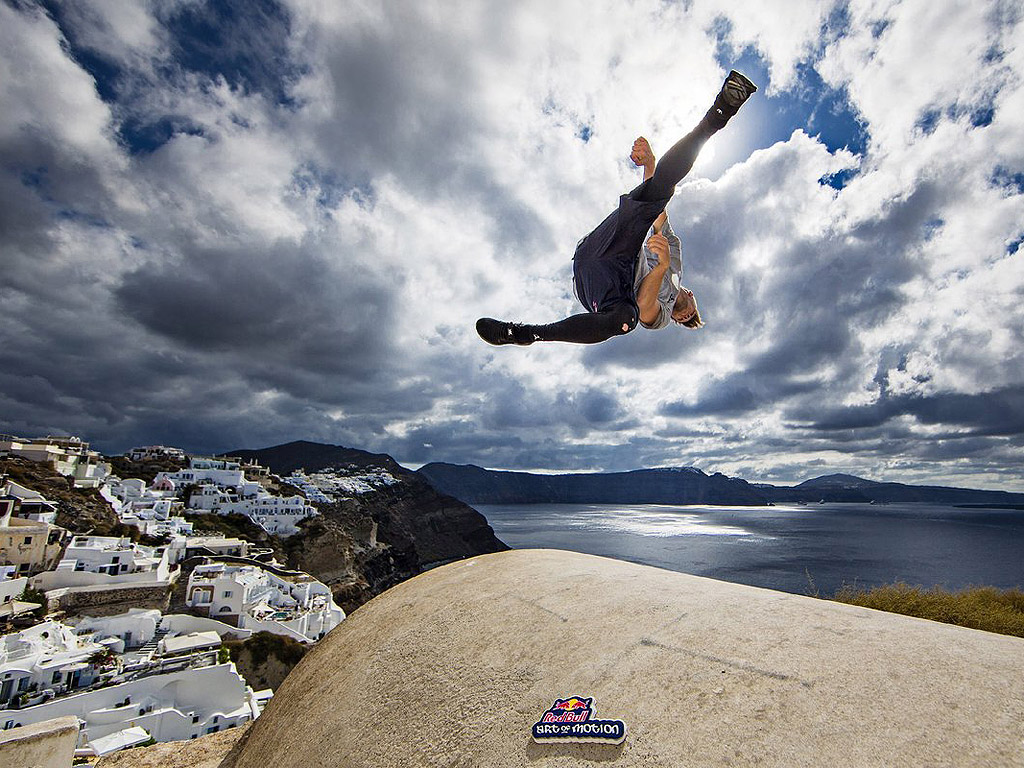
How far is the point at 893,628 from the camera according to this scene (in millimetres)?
2164

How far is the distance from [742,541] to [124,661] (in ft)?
362

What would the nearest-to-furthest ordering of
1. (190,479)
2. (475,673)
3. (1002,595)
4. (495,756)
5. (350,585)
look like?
(495,756) < (475,673) < (1002,595) < (350,585) < (190,479)

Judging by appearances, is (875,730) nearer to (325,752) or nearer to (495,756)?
(495,756)

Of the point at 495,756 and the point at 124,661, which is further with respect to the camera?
the point at 124,661

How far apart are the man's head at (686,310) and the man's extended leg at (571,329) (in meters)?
0.93

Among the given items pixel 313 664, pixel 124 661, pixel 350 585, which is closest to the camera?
pixel 313 664

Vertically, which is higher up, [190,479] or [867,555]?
[190,479]

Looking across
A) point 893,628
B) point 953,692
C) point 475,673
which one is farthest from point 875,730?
point 475,673

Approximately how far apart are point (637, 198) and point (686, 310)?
1.75 metres

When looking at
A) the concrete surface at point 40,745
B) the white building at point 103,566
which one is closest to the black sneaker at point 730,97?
the concrete surface at point 40,745

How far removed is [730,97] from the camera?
3.33 metres

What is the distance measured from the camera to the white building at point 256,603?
34719mm

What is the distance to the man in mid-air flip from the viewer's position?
385 centimetres

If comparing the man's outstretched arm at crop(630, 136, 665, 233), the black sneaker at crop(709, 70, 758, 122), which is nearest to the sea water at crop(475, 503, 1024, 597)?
the man's outstretched arm at crop(630, 136, 665, 233)
